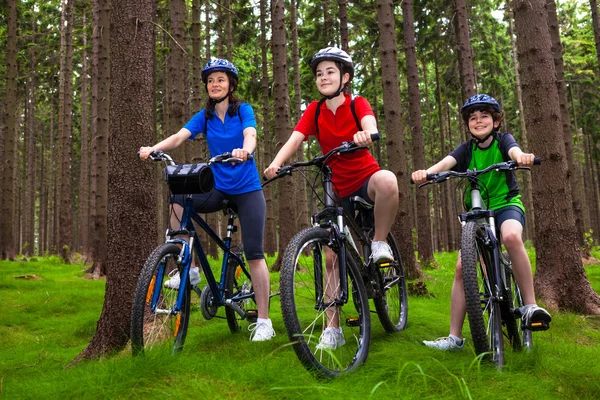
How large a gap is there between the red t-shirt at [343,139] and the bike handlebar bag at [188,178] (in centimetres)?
98

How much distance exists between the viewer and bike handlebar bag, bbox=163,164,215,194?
12.5 feet

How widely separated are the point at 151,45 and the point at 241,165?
1595 mm

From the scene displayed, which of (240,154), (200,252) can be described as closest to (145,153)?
(240,154)

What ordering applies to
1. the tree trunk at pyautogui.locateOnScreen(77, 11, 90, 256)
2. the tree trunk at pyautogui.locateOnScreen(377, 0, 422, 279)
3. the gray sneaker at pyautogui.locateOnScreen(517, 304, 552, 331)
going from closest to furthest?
the gray sneaker at pyautogui.locateOnScreen(517, 304, 552, 331) → the tree trunk at pyautogui.locateOnScreen(377, 0, 422, 279) → the tree trunk at pyautogui.locateOnScreen(77, 11, 90, 256)

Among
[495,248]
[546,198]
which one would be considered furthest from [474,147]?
[546,198]

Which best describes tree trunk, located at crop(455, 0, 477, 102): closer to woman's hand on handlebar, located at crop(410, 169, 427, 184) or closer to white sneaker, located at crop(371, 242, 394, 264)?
woman's hand on handlebar, located at crop(410, 169, 427, 184)

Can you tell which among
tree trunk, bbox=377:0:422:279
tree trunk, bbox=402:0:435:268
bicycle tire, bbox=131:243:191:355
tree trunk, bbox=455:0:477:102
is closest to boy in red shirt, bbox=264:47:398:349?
bicycle tire, bbox=131:243:191:355

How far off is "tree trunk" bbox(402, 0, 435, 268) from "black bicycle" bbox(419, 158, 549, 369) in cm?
991

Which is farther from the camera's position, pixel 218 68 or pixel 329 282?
pixel 218 68

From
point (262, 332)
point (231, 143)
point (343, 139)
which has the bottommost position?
point (262, 332)

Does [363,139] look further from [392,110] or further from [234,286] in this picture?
[392,110]

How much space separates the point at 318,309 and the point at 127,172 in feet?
7.60

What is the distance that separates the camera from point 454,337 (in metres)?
3.94

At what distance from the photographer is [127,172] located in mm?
4508
